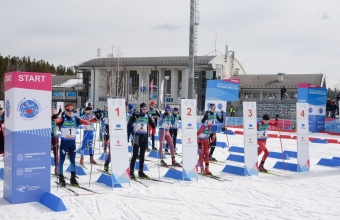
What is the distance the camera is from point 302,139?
13492 mm

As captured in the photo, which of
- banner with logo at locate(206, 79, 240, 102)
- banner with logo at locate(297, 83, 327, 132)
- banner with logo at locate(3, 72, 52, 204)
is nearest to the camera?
banner with logo at locate(3, 72, 52, 204)

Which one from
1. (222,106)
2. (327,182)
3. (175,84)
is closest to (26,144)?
(327,182)

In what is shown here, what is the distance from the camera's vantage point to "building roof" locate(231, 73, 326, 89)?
46219 millimetres

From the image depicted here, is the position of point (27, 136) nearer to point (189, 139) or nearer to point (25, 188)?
point (25, 188)

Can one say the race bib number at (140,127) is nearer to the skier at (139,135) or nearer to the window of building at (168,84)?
the skier at (139,135)

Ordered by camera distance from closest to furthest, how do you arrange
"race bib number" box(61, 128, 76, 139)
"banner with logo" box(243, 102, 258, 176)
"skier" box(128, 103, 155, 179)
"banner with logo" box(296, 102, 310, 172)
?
"race bib number" box(61, 128, 76, 139)
"skier" box(128, 103, 155, 179)
"banner with logo" box(243, 102, 258, 176)
"banner with logo" box(296, 102, 310, 172)

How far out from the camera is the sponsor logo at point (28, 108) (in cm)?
841

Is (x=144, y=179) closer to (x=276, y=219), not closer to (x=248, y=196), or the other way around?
(x=248, y=196)

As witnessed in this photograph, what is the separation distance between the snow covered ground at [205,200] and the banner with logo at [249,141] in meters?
0.36

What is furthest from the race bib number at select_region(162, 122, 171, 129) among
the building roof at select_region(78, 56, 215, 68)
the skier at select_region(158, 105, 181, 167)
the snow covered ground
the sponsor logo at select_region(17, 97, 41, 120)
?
the building roof at select_region(78, 56, 215, 68)

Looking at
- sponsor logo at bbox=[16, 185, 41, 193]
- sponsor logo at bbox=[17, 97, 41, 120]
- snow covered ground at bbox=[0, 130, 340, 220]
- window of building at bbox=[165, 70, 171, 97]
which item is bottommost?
snow covered ground at bbox=[0, 130, 340, 220]

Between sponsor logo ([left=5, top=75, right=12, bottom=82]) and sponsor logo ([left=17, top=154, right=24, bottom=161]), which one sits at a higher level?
sponsor logo ([left=5, top=75, right=12, bottom=82])

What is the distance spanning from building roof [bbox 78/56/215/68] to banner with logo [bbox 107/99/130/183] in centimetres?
3694

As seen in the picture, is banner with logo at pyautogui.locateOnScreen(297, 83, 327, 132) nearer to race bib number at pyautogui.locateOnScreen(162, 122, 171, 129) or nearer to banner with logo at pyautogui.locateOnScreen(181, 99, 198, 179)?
race bib number at pyautogui.locateOnScreen(162, 122, 171, 129)
